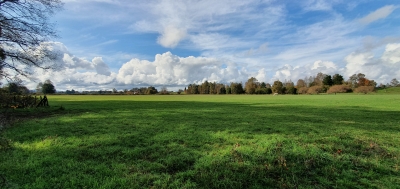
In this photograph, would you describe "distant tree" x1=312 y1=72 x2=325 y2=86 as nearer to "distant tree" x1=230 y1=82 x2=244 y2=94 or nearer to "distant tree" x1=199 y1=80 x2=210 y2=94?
"distant tree" x1=230 y1=82 x2=244 y2=94

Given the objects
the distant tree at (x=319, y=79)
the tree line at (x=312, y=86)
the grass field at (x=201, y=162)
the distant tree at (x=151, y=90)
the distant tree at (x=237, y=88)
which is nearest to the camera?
the grass field at (x=201, y=162)

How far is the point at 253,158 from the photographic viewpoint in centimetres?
650

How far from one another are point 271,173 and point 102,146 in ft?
21.3

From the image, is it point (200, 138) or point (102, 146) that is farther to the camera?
point (200, 138)

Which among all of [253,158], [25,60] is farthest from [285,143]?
[25,60]

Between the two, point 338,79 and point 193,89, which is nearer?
point 338,79

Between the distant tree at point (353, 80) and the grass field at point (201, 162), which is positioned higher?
the distant tree at point (353, 80)

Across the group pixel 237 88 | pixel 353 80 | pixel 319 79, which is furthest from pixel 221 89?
pixel 353 80

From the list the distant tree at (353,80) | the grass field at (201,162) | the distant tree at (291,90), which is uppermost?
the distant tree at (353,80)

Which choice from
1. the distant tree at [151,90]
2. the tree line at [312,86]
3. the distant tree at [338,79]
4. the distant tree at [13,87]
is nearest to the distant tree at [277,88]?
the tree line at [312,86]

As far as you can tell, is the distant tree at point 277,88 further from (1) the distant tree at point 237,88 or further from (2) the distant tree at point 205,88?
(2) the distant tree at point 205,88

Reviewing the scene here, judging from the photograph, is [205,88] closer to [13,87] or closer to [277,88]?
[277,88]

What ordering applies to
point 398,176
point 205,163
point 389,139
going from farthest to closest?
point 389,139, point 205,163, point 398,176

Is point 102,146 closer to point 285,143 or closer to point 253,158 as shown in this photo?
point 253,158
